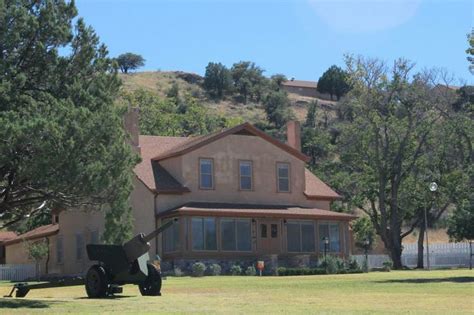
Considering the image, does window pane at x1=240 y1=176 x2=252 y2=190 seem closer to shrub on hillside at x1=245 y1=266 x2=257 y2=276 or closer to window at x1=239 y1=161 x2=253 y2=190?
window at x1=239 y1=161 x2=253 y2=190

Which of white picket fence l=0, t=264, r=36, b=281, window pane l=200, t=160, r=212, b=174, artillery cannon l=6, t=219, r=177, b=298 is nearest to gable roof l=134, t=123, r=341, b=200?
window pane l=200, t=160, r=212, b=174

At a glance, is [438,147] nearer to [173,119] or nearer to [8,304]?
[173,119]

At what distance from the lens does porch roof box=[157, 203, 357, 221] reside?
145 ft

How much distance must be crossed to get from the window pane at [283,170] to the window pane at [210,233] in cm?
669

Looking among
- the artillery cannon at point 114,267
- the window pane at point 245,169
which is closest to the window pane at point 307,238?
the window pane at point 245,169

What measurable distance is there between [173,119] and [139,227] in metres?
37.1

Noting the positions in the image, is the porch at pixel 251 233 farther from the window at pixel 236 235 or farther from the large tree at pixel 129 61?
the large tree at pixel 129 61

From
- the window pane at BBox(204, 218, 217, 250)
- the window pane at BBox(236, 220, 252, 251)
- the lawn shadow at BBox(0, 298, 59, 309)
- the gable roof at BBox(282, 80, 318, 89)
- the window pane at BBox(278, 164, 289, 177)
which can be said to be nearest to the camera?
the lawn shadow at BBox(0, 298, 59, 309)

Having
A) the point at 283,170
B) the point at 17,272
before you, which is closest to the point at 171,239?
the point at 283,170

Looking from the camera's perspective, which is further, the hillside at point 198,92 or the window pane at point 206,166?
the hillside at point 198,92

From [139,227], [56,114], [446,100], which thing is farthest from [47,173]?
[446,100]

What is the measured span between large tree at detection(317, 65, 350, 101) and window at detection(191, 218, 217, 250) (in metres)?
107

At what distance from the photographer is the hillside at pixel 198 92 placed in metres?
133

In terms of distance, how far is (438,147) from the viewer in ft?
193
